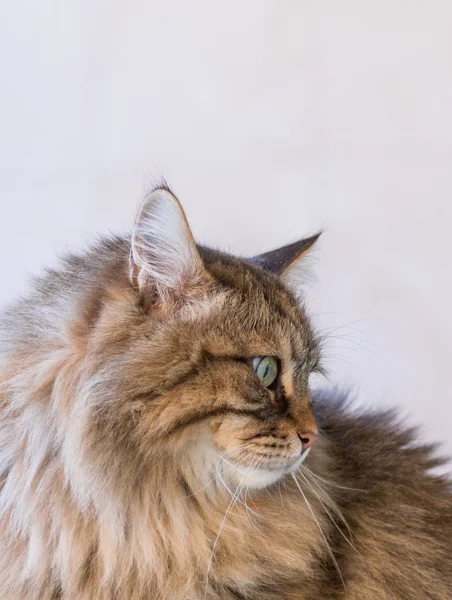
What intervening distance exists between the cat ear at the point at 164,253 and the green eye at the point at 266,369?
16cm

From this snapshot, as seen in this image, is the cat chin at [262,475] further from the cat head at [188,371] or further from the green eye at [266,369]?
the green eye at [266,369]

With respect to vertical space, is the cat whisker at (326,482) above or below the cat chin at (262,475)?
below

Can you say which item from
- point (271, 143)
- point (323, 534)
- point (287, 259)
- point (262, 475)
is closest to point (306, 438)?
point (262, 475)

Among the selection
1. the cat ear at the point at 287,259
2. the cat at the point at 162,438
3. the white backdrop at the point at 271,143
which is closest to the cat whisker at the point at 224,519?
the cat at the point at 162,438

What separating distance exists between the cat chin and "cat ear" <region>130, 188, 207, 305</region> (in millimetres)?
315

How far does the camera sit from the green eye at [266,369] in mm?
1166

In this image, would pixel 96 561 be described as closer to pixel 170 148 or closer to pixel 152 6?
pixel 170 148

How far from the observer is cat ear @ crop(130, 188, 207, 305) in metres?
1.07

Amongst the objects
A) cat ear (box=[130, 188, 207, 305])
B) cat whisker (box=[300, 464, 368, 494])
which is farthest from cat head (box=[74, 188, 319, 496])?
cat whisker (box=[300, 464, 368, 494])

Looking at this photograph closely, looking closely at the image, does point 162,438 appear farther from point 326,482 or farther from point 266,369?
point 326,482

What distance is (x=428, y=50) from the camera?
2082 mm

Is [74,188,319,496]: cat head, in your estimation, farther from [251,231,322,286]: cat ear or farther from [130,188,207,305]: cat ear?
[251,231,322,286]: cat ear

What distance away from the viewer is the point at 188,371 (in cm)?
111

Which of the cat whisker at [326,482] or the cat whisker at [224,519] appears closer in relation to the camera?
the cat whisker at [224,519]
